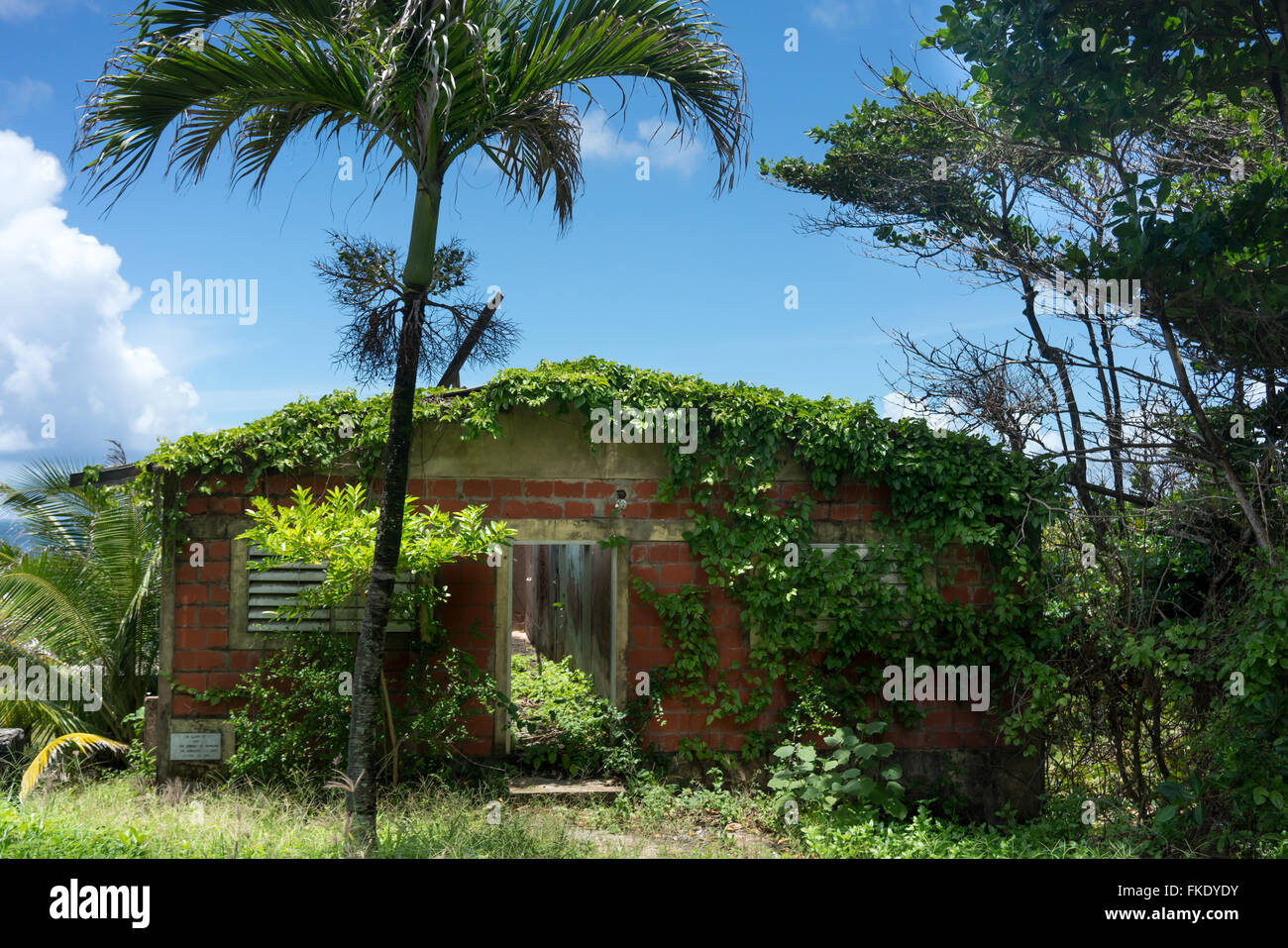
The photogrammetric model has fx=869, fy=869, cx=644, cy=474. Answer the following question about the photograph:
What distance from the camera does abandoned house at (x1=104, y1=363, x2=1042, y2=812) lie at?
25.3 ft

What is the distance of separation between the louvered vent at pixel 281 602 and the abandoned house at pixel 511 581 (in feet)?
0.05

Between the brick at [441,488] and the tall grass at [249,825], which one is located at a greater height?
the brick at [441,488]

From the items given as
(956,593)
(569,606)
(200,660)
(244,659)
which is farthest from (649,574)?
(569,606)

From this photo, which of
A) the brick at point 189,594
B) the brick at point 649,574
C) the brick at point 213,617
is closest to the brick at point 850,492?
the brick at point 649,574

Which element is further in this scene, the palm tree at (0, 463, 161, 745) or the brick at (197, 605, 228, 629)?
the palm tree at (0, 463, 161, 745)

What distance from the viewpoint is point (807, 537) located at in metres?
8.20

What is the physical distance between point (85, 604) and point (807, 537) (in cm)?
877

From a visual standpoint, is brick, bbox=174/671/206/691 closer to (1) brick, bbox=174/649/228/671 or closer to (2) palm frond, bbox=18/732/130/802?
(1) brick, bbox=174/649/228/671

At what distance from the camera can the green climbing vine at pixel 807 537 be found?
7969 mm

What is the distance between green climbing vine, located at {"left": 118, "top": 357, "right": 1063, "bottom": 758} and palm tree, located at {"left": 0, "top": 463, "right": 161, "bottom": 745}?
3.59 metres

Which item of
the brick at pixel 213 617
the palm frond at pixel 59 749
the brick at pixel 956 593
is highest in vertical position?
the brick at pixel 956 593

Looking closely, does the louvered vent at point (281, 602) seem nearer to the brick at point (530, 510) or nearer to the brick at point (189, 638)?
the brick at point (189, 638)

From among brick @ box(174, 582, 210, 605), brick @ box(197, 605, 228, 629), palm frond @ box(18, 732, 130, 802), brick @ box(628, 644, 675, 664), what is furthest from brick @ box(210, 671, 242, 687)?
brick @ box(628, 644, 675, 664)
